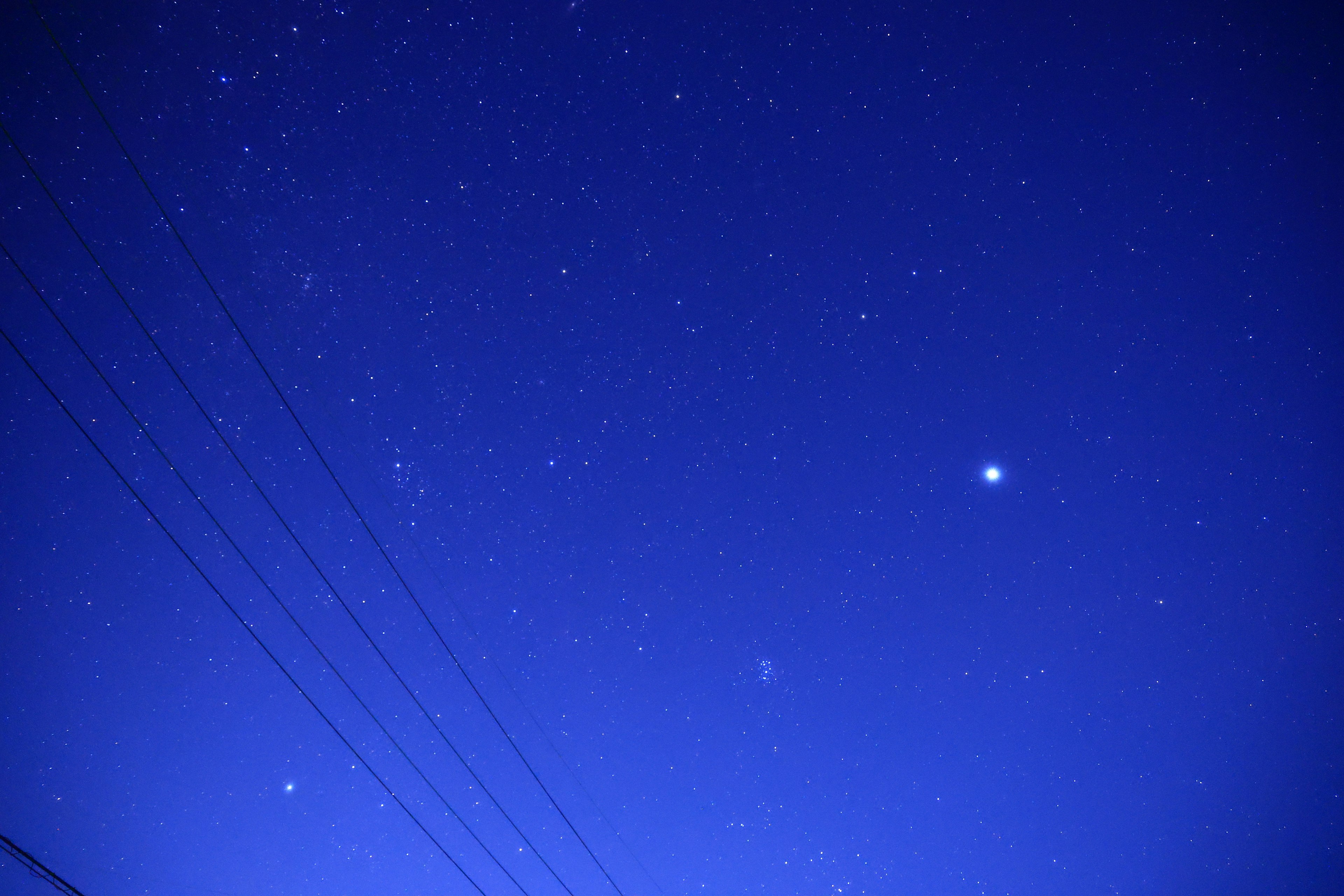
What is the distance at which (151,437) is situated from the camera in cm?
487

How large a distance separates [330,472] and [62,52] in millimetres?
2927

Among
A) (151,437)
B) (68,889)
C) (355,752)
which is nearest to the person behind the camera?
(68,889)

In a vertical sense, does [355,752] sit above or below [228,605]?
below

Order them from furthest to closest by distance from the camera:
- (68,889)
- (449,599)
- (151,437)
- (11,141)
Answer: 1. (449,599)
2. (151,437)
3. (68,889)
4. (11,141)

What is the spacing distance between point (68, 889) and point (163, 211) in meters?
4.46

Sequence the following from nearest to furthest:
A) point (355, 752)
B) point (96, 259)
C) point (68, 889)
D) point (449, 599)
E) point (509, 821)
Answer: point (96, 259)
point (68, 889)
point (449, 599)
point (355, 752)
point (509, 821)

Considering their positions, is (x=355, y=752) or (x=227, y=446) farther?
(x=355, y=752)

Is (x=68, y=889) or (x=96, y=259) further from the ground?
(x=96, y=259)

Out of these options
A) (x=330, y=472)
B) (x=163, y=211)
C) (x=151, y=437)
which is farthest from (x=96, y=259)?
(x=330, y=472)

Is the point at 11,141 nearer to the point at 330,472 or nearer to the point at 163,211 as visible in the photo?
the point at 163,211

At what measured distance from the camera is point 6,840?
391 cm

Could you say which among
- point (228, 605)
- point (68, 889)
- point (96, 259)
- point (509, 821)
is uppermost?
point (96, 259)

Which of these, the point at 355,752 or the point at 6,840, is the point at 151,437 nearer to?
the point at 6,840

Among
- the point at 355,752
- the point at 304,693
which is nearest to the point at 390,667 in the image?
the point at 304,693
